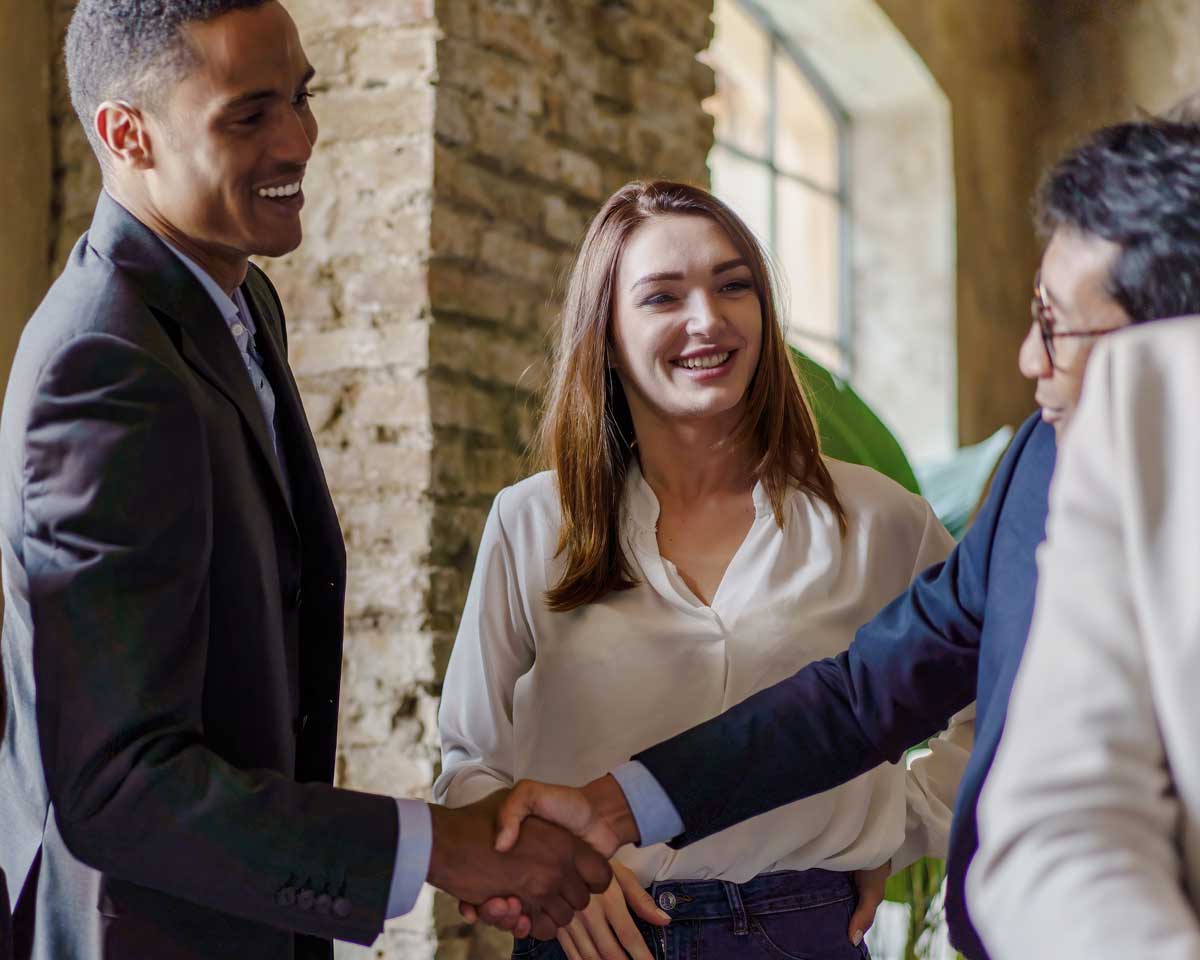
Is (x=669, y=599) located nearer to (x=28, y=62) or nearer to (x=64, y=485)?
(x=64, y=485)

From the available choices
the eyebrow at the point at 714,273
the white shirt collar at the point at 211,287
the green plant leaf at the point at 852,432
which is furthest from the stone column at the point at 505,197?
the white shirt collar at the point at 211,287

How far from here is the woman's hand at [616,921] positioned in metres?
1.78

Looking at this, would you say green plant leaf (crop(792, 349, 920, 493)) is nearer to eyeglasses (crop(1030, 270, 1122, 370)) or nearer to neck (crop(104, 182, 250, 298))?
neck (crop(104, 182, 250, 298))

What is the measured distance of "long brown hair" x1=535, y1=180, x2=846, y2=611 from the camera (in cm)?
204

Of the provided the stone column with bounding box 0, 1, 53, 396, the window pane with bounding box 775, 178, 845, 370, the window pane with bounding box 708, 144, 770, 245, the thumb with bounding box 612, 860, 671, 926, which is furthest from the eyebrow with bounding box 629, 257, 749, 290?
the window pane with bounding box 775, 178, 845, 370

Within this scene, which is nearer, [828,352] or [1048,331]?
[1048,331]

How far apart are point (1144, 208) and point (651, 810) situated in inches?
35.6

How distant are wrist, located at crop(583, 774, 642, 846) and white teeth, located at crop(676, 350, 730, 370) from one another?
574 mm

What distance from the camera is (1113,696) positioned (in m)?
0.91

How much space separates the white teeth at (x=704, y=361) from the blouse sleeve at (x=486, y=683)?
361 mm

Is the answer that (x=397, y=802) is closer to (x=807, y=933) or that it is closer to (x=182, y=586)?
(x=182, y=586)

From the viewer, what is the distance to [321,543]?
1.84m

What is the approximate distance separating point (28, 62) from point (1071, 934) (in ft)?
10.3

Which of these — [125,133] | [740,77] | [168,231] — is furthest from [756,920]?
[740,77]
